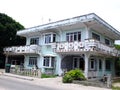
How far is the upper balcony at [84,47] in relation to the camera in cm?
1978

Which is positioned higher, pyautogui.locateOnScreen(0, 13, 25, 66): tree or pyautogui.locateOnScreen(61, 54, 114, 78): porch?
pyautogui.locateOnScreen(0, 13, 25, 66): tree

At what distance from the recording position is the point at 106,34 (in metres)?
27.6

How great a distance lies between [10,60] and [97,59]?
774 inches

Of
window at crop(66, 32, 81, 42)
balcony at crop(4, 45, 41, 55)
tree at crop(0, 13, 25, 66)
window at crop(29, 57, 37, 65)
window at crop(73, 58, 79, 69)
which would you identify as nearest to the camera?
window at crop(66, 32, 81, 42)

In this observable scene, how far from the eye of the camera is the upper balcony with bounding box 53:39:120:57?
19781 millimetres

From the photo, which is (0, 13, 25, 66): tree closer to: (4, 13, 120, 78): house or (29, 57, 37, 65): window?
(4, 13, 120, 78): house

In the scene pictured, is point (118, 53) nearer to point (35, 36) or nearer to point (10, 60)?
point (35, 36)

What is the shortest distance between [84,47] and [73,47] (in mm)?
1573

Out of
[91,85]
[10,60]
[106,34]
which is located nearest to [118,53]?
[106,34]

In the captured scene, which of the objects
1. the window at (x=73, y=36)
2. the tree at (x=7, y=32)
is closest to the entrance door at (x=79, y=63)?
the window at (x=73, y=36)

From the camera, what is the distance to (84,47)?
20.4 meters

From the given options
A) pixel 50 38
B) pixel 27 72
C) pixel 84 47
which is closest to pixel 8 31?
pixel 50 38

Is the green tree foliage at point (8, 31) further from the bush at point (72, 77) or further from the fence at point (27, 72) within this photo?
the bush at point (72, 77)

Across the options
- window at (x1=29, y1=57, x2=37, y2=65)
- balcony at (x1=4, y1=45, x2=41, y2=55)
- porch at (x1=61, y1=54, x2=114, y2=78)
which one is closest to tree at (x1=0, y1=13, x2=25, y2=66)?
balcony at (x1=4, y1=45, x2=41, y2=55)
